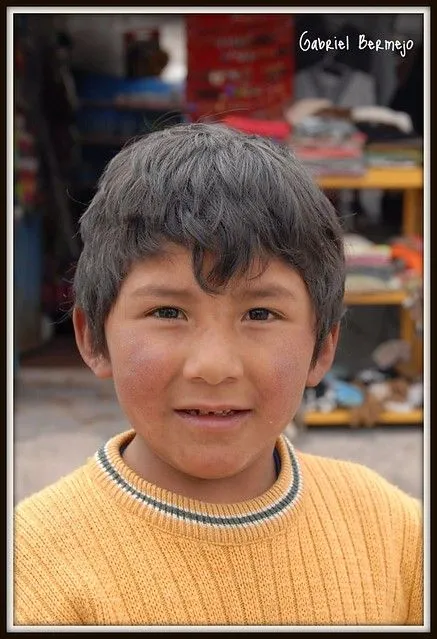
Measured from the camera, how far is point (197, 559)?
1065 mm

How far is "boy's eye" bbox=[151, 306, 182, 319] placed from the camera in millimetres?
988

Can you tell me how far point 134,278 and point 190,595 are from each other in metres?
0.42

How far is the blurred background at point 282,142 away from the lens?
3836mm

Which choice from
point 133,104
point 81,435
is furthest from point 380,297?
point 133,104

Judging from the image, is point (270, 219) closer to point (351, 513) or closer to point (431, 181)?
point (431, 181)

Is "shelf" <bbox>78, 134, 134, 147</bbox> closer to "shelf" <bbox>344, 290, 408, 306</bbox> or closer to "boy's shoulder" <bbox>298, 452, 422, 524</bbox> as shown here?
"shelf" <bbox>344, 290, 408, 306</bbox>

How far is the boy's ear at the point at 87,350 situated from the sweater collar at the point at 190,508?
0.12 metres

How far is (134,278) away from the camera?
1.02 metres

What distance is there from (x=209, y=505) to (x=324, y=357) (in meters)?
0.28

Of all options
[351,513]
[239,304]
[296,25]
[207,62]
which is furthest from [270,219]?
[207,62]

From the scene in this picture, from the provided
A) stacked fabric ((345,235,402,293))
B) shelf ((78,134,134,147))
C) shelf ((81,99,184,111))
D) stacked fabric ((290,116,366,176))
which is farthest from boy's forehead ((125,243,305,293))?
shelf ((78,134,134,147))

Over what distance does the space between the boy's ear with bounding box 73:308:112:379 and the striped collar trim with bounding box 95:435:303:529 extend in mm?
122

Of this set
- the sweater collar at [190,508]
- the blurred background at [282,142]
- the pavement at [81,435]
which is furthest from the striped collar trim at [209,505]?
the blurred background at [282,142]

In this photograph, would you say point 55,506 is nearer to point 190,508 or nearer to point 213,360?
point 190,508
